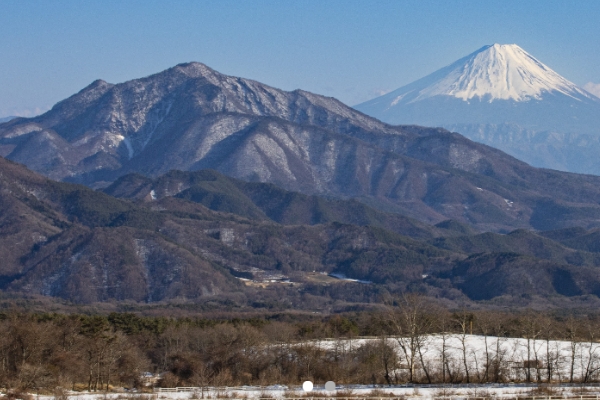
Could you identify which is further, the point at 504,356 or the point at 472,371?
the point at 504,356

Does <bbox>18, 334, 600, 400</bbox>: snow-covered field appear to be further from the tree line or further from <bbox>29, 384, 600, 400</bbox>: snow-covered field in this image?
the tree line

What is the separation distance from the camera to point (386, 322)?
324 ft

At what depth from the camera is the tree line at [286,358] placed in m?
77.2

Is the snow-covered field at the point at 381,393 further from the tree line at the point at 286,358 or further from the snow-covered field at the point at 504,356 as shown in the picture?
the snow-covered field at the point at 504,356

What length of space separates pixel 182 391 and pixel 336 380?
40.6 feet

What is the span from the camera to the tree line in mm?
77250

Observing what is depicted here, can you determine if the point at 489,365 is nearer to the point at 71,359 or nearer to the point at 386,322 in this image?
the point at 386,322

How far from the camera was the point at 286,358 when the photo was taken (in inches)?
3322

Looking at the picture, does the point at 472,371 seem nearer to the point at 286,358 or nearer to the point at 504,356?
the point at 504,356

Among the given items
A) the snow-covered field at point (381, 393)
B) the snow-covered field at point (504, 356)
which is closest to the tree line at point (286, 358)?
the snow-covered field at point (504, 356)

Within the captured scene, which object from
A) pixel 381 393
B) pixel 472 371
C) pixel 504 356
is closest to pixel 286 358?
pixel 472 371

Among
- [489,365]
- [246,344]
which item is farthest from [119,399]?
[489,365]

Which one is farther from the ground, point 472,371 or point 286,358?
point 286,358

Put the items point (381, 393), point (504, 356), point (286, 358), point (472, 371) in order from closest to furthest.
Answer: point (381, 393), point (472, 371), point (286, 358), point (504, 356)
